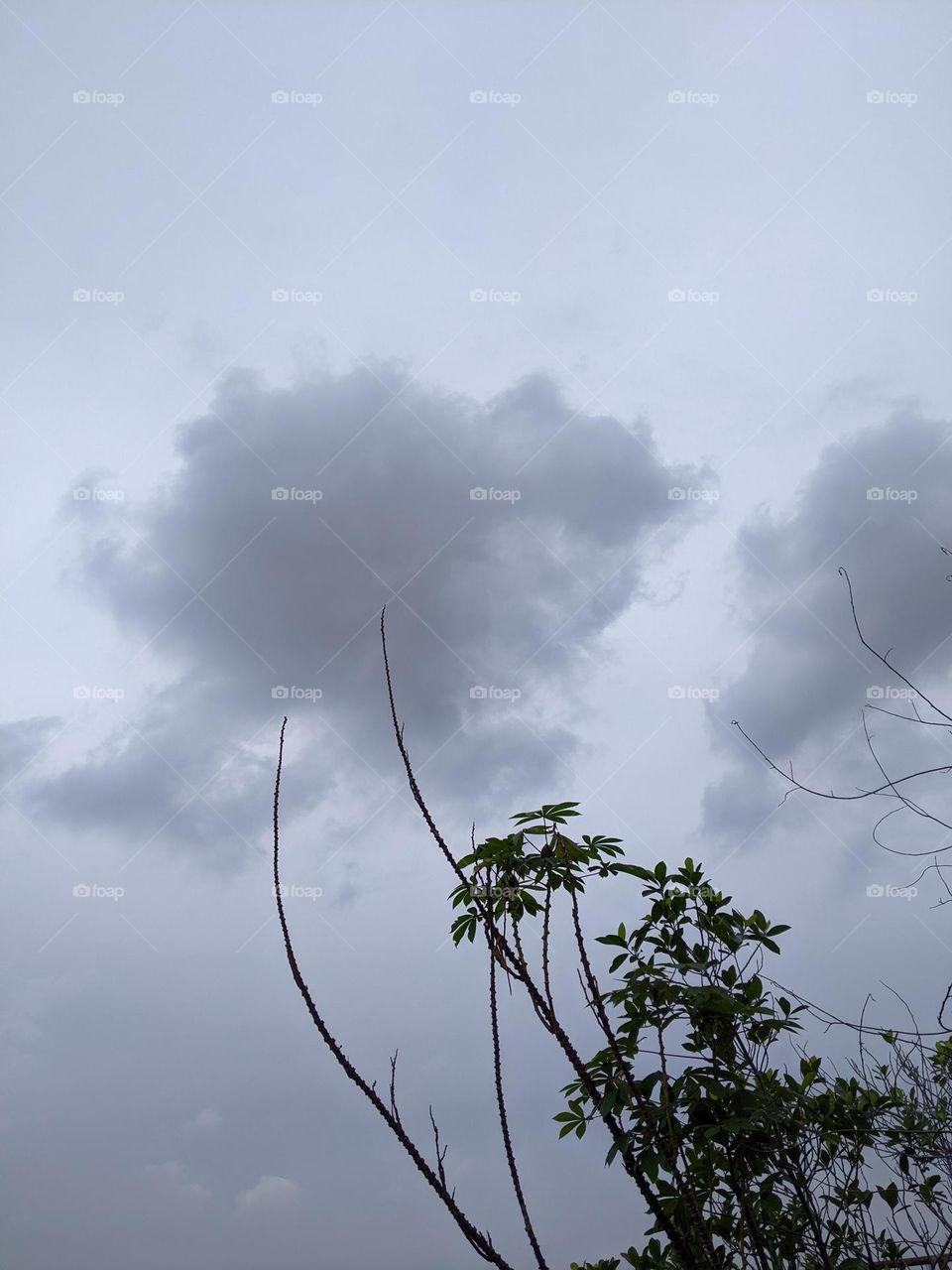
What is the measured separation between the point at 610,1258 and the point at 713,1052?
4.51 feet

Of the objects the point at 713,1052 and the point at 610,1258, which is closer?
the point at 713,1052

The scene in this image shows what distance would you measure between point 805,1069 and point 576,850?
1746 millimetres

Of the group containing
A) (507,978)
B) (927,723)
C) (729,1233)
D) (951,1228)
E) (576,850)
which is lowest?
(951,1228)

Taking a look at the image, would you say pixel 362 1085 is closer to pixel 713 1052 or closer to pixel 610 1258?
pixel 713 1052

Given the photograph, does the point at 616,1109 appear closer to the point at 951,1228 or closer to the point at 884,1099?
the point at 951,1228

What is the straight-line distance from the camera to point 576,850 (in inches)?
85.0

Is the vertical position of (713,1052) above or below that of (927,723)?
below

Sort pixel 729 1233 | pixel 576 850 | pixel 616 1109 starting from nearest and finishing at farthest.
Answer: pixel 616 1109 → pixel 576 850 → pixel 729 1233

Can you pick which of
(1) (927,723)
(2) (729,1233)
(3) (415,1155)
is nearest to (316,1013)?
(3) (415,1155)

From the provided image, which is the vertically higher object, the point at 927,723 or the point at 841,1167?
the point at 927,723

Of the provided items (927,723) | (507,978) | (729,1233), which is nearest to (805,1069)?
(729,1233)

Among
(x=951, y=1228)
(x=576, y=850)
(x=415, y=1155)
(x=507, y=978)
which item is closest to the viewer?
(x=415, y=1155)

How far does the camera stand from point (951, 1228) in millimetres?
2309

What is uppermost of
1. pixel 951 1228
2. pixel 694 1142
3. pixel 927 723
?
pixel 927 723
